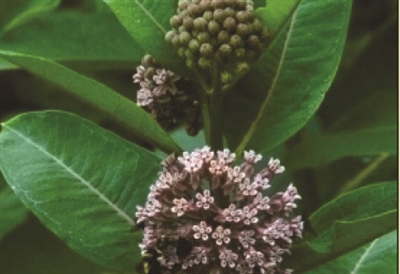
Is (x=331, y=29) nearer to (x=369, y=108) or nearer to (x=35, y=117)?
(x=35, y=117)

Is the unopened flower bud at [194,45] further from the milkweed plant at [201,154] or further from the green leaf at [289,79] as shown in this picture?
the green leaf at [289,79]

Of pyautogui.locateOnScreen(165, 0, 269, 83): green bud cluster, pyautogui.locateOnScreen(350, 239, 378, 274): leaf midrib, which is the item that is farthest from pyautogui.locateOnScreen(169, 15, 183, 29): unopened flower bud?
pyautogui.locateOnScreen(350, 239, 378, 274): leaf midrib

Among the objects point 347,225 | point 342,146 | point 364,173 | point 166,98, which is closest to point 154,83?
point 166,98

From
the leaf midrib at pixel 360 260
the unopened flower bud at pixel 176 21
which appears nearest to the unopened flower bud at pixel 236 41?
the unopened flower bud at pixel 176 21

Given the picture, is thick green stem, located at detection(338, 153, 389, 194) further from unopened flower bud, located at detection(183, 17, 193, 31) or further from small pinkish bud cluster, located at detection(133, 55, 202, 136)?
unopened flower bud, located at detection(183, 17, 193, 31)

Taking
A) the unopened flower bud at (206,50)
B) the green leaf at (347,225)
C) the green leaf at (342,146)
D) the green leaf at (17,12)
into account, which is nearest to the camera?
the green leaf at (347,225)

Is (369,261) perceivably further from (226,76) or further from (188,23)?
(188,23)

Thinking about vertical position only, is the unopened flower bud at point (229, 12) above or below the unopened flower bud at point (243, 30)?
above
